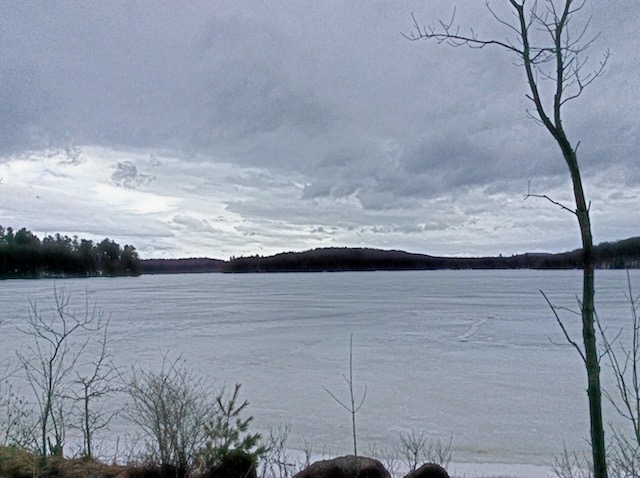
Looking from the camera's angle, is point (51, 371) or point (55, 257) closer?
point (51, 371)

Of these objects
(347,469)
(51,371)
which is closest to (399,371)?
(347,469)

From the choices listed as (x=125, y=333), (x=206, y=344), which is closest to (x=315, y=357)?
(x=206, y=344)

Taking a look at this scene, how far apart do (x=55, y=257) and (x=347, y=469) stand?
8502 cm

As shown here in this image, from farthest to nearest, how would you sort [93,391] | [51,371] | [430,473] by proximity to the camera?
[93,391] → [51,371] → [430,473]

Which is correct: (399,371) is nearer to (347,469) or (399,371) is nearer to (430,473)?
(430,473)

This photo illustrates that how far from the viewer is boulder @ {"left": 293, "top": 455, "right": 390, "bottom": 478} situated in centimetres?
429

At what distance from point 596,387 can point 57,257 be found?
87.4 metres

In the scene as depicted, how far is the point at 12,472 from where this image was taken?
4309 mm

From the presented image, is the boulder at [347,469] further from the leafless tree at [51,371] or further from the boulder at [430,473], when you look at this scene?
the leafless tree at [51,371]

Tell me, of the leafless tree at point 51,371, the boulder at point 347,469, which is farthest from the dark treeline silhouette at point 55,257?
the boulder at point 347,469

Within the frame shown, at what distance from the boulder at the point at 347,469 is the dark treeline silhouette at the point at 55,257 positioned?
8228cm

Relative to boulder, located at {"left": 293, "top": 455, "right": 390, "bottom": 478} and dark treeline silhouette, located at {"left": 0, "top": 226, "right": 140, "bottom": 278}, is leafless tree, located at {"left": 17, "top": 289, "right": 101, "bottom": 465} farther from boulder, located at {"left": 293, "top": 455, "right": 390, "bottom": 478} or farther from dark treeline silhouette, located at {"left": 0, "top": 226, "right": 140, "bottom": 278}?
dark treeline silhouette, located at {"left": 0, "top": 226, "right": 140, "bottom": 278}

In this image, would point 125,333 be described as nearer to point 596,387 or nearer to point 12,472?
point 12,472

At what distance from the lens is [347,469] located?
14.1 feet
